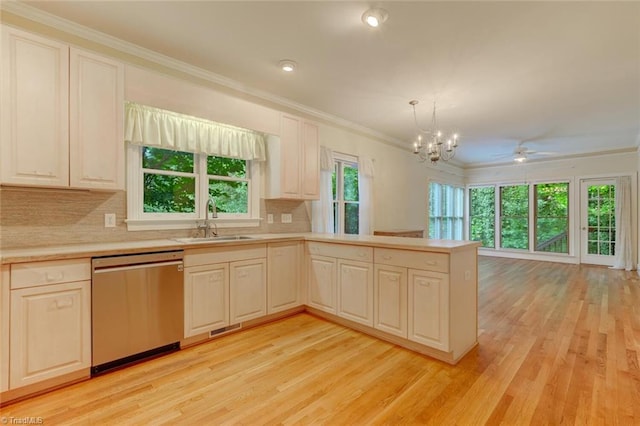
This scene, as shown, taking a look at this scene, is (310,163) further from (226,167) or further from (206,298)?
(206,298)

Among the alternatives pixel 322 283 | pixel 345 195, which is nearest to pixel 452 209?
pixel 345 195

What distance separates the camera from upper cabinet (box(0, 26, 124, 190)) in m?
2.02

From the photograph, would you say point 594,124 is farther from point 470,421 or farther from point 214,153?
point 214,153

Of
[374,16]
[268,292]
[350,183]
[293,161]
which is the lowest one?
[268,292]

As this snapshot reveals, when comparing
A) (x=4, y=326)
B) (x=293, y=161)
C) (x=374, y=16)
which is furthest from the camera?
(x=293, y=161)

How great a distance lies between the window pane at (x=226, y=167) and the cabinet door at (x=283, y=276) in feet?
3.62

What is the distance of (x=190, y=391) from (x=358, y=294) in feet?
5.45

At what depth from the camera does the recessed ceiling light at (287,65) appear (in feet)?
9.79

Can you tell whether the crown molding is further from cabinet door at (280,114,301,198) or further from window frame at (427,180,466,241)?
window frame at (427,180,466,241)

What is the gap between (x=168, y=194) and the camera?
10.3ft

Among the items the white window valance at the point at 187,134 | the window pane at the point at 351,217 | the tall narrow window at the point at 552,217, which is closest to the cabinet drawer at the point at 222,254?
the white window valance at the point at 187,134

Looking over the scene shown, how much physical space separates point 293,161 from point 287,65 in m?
1.13

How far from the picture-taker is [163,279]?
2477 millimetres

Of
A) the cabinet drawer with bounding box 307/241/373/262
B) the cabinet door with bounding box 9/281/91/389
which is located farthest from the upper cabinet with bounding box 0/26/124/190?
the cabinet drawer with bounding box 307/241/373/262
